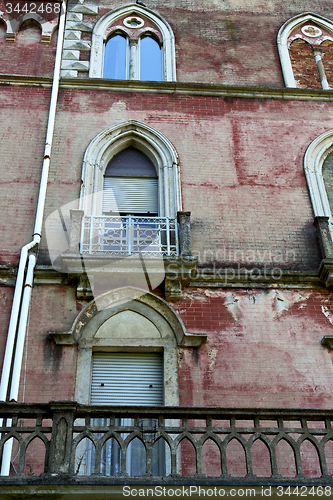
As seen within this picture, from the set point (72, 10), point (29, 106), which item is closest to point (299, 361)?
point (29, 106)

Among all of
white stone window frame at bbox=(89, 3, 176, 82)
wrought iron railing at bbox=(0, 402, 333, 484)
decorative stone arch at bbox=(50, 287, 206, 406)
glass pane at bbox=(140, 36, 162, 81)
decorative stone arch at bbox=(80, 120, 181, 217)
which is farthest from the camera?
glass pane at bbox=(140, 36, 162, 81)

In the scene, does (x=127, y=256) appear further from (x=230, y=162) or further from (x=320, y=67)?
(x=320, y=67)

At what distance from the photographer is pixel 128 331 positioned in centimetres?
994

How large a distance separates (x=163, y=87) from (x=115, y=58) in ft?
6.38

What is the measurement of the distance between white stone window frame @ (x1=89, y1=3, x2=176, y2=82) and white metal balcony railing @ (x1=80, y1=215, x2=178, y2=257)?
4.47 metres

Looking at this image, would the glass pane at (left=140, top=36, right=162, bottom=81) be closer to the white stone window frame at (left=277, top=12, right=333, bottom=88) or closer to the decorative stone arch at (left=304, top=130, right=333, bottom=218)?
the white stone window frame at (left=277, top=12, right=333, bottom=88)

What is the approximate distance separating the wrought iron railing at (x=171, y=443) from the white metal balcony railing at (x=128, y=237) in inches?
118

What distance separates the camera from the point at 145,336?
9.88 metres

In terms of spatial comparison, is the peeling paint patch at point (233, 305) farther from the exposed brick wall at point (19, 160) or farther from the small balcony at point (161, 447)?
the exposed brick wall at point (19, 160)

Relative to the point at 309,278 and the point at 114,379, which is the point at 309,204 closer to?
the point at 309,278

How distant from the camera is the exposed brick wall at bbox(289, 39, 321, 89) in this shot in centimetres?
1432

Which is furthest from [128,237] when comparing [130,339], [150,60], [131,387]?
[150,60]

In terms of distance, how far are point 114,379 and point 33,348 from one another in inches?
54.1

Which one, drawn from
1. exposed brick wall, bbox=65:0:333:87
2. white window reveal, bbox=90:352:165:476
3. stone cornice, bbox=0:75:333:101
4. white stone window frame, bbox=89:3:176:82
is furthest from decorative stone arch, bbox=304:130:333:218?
white window reveal, bbox=90:352:165:476
